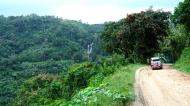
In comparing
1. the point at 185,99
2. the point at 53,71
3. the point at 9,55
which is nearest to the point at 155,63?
the point at 185,99

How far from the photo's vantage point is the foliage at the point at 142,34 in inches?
2318

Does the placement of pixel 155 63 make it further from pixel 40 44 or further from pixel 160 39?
pixel 40 44

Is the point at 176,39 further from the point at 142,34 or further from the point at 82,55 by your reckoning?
the point at 82,55

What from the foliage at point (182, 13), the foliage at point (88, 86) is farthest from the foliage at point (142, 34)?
the foliage at point (182, 13)

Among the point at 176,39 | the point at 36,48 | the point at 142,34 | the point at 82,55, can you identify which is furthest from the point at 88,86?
the point at 36,48

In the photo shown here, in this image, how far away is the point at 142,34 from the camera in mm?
58781

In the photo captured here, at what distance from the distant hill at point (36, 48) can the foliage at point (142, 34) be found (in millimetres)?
38789

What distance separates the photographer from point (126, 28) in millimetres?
59156

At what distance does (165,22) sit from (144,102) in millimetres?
42166

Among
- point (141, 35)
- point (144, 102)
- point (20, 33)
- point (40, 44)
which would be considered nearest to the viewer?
point (144, 102)

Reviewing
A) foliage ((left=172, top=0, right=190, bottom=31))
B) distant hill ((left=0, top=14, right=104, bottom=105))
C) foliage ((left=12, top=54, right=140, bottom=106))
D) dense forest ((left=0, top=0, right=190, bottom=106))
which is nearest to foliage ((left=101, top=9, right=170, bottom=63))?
dense forest ((left=0, top=0, right=190, bottom=106))

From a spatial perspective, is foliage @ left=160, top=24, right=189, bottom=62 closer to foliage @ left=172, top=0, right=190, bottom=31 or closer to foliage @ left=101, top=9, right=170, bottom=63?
foliage @ left=101, top=9, right=170, bottom=63

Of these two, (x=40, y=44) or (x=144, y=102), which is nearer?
(x=144, y=102)

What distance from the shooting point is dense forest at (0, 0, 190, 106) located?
25.1 metres
